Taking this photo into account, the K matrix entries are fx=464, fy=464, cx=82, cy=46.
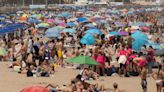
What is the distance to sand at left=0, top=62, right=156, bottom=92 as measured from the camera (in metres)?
13.5

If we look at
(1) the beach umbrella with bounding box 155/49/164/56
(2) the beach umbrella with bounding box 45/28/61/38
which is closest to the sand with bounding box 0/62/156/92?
(1) the beach umbrella with bounding box 155/49/164/56

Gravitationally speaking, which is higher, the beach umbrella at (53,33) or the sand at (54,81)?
the beach umbrella at (53,33)

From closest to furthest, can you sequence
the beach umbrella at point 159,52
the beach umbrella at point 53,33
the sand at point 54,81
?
1. the sand at point 54,81
2. the beach umbrella at point 159,52
3. the beach umbrella at point 53,33

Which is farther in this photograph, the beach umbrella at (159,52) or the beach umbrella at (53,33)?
the beach umbrella at (53,33)

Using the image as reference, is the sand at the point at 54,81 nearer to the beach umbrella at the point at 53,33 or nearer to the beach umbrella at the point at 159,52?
the beach umbrella at the point at 159,52

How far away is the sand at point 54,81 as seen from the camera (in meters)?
13.5

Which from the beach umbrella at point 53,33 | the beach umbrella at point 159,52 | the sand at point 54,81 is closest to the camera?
the sand at point 54,81

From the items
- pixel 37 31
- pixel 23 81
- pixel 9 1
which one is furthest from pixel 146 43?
pixel 9 1

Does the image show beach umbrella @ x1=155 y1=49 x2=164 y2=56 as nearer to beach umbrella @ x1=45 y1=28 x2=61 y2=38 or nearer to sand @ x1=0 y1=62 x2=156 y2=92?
sand @ x1=0 y1=62 x2=156 y2=92

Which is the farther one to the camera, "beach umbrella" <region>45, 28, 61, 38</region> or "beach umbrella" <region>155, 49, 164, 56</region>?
"beach umbrella" <region>45, 28, 61, 38</region>

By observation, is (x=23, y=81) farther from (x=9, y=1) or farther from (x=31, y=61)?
(x=9, y=1)

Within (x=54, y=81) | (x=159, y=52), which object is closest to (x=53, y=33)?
(x=159, y=52)

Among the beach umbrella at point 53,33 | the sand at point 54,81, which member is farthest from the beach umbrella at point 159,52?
the beach umbrella at point 53,33

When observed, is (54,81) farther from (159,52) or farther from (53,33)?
(53,33)
